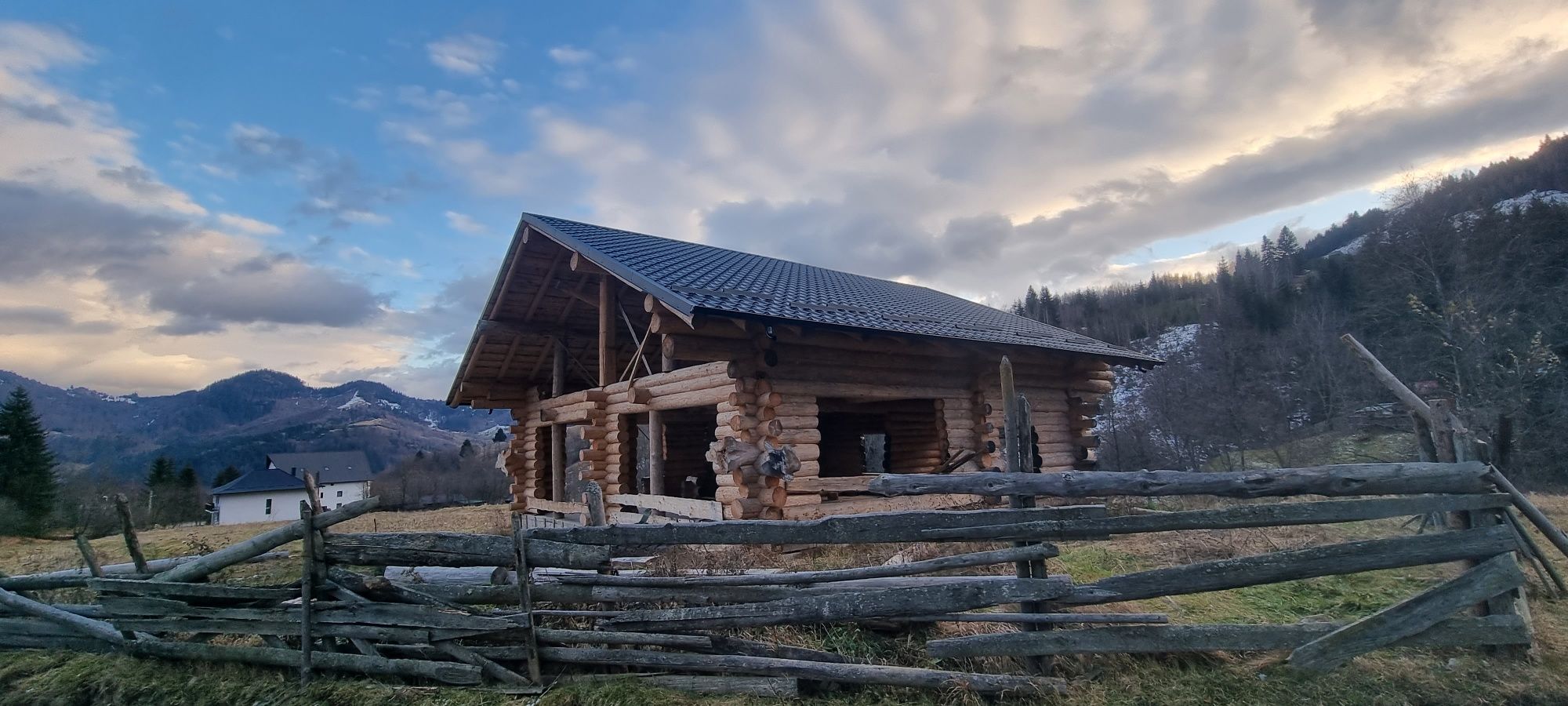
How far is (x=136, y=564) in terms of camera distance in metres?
6.15

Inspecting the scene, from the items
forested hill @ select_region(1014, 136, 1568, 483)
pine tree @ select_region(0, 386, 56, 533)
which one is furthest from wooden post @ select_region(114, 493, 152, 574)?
pine tree @ select_region(0, 386, 56, 533)

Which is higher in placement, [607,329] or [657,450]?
[607,329]

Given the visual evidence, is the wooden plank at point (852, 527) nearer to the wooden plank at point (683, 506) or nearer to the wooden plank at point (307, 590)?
the wooden plank at point (307, 590)

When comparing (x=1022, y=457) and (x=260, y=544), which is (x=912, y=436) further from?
(x=260, y=544)

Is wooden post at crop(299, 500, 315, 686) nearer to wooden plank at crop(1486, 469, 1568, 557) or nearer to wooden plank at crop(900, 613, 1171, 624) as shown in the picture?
wooden plank at crop(900, 613, 1171, 624)

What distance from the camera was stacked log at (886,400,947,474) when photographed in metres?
13.6

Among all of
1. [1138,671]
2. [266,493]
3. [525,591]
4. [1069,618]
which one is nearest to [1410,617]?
[1138,671]

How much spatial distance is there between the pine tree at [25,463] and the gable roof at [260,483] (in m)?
27.3

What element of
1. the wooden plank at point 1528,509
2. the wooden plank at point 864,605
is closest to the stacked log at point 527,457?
the wooden plank at point 864,605

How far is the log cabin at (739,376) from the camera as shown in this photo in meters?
9.17

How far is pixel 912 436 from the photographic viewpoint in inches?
555

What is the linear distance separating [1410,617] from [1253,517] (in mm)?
1093

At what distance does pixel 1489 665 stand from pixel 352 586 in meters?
7.95

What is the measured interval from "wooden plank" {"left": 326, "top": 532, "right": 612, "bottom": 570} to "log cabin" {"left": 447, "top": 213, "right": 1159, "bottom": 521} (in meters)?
1.77
